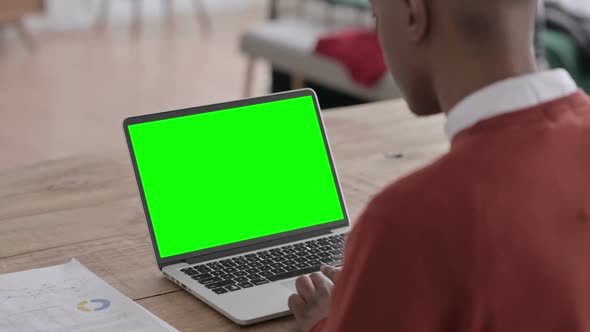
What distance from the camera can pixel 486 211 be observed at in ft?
2.76

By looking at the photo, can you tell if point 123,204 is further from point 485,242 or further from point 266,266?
point 485,242

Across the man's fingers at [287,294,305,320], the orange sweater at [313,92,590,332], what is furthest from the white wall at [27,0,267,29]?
the orange sweater at [313,92,590,332]

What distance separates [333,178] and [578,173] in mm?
673

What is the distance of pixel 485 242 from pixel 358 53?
10.6 feet

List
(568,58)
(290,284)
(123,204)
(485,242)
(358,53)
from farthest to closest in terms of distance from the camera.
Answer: (358,53), (568,58), (123,204), (290,284), (485,242)

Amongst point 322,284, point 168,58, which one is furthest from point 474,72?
point 168,58

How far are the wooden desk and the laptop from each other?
6 cm

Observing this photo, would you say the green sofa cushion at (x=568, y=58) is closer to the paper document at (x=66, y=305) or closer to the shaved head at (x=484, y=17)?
the paper document at (x=66, y=305)

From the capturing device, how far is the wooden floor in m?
4.62

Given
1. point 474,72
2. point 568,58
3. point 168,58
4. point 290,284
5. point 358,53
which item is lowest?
point 168,58

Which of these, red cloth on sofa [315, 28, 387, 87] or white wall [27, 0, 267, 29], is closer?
red cloth on sofa [315, 28, 387, 87]

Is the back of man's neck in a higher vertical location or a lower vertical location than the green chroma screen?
higher

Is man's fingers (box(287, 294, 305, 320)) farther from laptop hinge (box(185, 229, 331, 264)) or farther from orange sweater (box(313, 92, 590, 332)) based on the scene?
orange sweater (box(313, 92, 590, 332))

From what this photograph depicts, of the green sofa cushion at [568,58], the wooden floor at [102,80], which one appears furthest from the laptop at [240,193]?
the wooden floor at [102,80]
